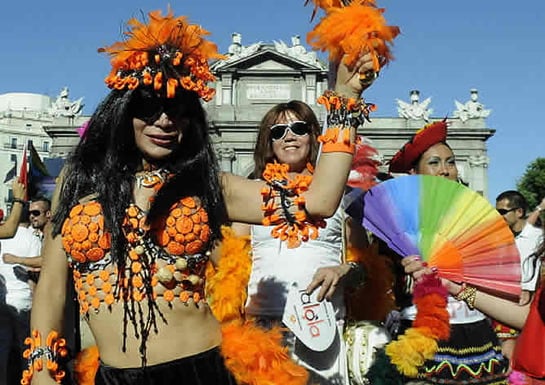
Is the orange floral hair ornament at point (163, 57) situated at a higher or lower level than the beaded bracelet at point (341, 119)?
higher

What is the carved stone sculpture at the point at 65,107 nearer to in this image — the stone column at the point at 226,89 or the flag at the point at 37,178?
the stone column at the point at 226,89

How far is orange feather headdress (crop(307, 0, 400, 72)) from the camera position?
224cm

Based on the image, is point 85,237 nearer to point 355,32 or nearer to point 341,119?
point 341,119

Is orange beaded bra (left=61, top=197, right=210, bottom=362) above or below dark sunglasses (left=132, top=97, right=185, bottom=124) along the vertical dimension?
below

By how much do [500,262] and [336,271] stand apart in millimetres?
784

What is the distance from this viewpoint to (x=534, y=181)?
47.3 metres

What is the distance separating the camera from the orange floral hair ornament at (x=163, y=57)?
7.91ft

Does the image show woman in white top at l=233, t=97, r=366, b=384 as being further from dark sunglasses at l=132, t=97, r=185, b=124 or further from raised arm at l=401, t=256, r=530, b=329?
dark sunglasses at l=132, t=97, r=185, b=124

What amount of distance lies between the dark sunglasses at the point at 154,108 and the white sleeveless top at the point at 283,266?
3.87 ft

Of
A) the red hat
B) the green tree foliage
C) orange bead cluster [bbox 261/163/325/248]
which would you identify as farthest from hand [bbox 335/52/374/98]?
the green tree foliage

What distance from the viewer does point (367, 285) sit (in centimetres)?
376

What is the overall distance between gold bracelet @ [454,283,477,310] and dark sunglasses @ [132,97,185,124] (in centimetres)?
157

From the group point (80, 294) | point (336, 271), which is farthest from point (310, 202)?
point (336, 271)

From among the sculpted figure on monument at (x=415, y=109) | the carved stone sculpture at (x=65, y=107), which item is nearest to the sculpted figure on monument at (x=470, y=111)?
the sculpted figure on monument at (x=415, y=109)
